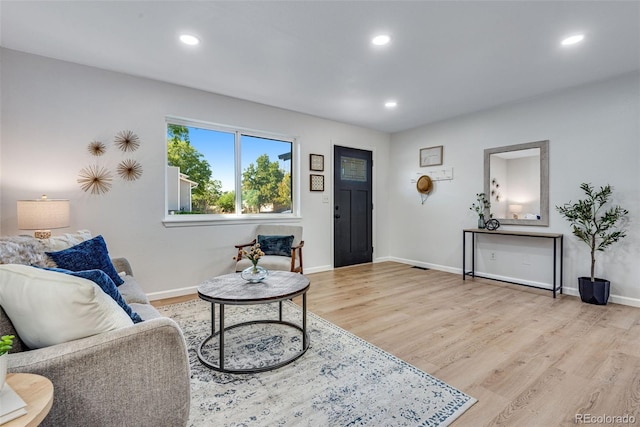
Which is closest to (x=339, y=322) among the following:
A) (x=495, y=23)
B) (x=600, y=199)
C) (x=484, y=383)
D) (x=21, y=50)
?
(x=484, y=383)

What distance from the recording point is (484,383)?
74.3 inches

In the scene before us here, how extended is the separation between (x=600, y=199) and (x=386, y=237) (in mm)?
3209

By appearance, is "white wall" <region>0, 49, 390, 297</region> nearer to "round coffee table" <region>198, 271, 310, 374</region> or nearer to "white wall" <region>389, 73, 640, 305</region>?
"round coffee table" <region>198, 271, 310, 374</region>

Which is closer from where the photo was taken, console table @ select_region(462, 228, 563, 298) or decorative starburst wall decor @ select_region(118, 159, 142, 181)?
decorative starburst wall decor @ select_region(118, 159, 142, 181)

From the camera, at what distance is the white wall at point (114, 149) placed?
284 centimetres

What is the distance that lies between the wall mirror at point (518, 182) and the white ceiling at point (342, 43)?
76cm

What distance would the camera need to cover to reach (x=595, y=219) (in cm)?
347

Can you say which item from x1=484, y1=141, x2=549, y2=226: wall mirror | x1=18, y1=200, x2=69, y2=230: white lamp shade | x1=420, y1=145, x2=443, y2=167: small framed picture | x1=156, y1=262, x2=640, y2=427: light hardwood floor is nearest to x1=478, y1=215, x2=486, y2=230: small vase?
x1=484, y1=141, x2=549, y2=226: wall mirror

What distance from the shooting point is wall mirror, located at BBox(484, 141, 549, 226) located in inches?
154

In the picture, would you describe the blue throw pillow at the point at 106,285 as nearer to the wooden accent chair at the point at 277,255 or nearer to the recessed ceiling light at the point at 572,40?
the wooden accent chair at the point at 277,255

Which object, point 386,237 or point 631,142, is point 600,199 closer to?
point 631,142

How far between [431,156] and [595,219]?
240 cm

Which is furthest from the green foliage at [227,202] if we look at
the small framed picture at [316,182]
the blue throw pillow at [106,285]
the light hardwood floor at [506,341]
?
the blue throw pillow at [106,285]

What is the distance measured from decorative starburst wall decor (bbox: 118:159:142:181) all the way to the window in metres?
0.34
